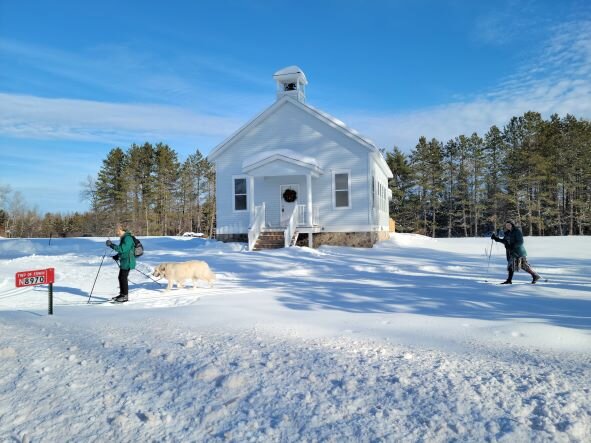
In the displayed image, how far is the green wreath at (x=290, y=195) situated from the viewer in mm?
21125

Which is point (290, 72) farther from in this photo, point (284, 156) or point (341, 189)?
point (341, 189)

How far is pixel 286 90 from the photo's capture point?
22.6 metres

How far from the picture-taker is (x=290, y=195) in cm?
2112

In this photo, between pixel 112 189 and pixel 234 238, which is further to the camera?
pixel 112 189

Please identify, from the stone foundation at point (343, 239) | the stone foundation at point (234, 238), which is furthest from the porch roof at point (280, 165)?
the stone foundation at point (234, 238)

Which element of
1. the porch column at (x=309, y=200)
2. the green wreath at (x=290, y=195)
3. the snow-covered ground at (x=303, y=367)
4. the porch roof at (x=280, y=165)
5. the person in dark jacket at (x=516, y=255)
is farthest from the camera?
the green wreath at (x=290, y=195)

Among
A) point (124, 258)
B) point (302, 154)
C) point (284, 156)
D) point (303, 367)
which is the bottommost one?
point (303, 367)

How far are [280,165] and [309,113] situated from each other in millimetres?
3430

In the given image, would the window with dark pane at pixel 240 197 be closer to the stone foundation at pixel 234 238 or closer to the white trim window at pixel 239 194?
the white trim window at pixel 239 194

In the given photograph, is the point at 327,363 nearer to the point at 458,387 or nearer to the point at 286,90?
the point at 458,387

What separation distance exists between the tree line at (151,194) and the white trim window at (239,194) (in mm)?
27024

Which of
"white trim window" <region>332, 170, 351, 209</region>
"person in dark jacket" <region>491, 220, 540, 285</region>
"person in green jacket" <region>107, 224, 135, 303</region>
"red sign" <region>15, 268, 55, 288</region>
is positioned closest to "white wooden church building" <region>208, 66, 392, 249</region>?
"white trim window" <region>332, 170, 351, 209</region>

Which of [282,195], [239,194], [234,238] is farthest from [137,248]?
[239,194]

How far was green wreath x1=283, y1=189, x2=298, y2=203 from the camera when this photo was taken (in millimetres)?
21125
